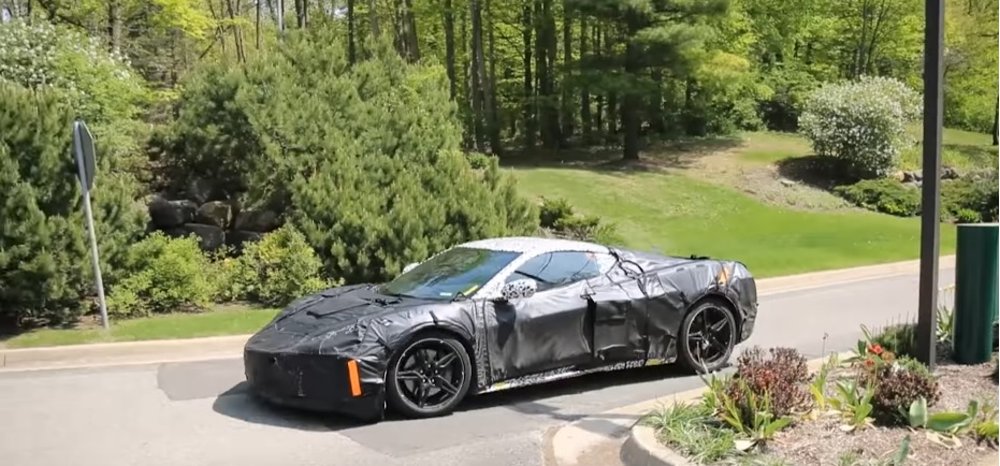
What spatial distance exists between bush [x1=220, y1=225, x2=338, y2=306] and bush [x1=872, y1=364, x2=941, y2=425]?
29.1 ft

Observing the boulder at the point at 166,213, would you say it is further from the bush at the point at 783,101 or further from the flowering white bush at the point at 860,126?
the bush at the point at 783,101

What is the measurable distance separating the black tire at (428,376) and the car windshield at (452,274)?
52 centimetres

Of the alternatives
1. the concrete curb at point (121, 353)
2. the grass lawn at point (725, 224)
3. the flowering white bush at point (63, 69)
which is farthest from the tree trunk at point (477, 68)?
the concrete curb at point (121, 353)

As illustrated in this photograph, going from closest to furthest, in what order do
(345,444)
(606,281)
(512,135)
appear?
(345,444) < (606,281) < (512,135)

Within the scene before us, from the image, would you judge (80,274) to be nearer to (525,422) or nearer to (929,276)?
(525,422)

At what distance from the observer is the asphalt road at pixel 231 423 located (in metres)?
6.01

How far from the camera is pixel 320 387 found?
6590 mm

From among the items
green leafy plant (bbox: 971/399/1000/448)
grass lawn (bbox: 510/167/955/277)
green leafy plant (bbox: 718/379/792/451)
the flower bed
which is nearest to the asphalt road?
the flower bed

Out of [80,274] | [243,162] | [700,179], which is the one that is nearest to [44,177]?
[80,274]

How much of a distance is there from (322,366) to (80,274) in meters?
6.22

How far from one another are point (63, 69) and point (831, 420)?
1611 cm

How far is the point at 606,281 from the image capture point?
808cm

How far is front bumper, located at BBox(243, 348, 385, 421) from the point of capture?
21.5ft

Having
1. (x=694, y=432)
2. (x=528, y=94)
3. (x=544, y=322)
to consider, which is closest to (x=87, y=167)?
(x=544, y=322)
